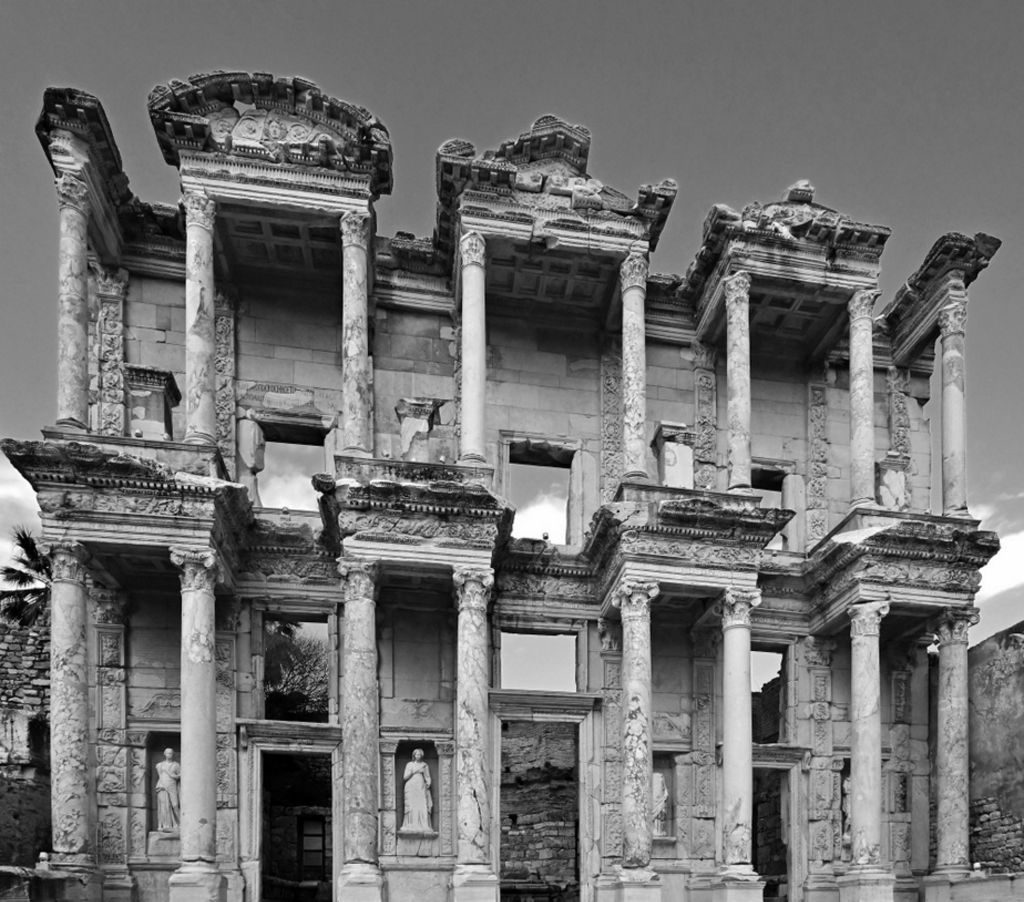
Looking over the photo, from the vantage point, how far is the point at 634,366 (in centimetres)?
1522

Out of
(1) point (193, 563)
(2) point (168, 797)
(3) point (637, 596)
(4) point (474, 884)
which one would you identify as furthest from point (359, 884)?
(3) point (637, 596)

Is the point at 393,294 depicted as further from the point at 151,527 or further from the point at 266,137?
the point at 151,527

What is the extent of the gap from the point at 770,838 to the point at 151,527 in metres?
14.7

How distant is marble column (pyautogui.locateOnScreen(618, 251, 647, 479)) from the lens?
14898 mm

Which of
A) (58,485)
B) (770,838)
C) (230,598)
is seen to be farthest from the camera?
(770,838)

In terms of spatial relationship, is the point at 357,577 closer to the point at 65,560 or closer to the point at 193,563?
the point at 193,563

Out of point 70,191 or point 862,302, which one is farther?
point 862,302

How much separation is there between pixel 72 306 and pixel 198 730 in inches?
222

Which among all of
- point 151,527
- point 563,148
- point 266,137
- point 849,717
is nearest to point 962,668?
point 849,717

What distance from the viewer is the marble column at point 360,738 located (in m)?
12.7

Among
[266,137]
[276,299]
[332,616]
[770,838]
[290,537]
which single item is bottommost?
[770,838]

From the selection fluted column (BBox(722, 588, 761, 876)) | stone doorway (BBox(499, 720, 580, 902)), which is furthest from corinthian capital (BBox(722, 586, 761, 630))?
stone doorway (BBox(499, 720, 580, 902))

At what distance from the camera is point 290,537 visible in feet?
49.2

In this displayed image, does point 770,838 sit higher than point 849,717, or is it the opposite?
point 849,717
